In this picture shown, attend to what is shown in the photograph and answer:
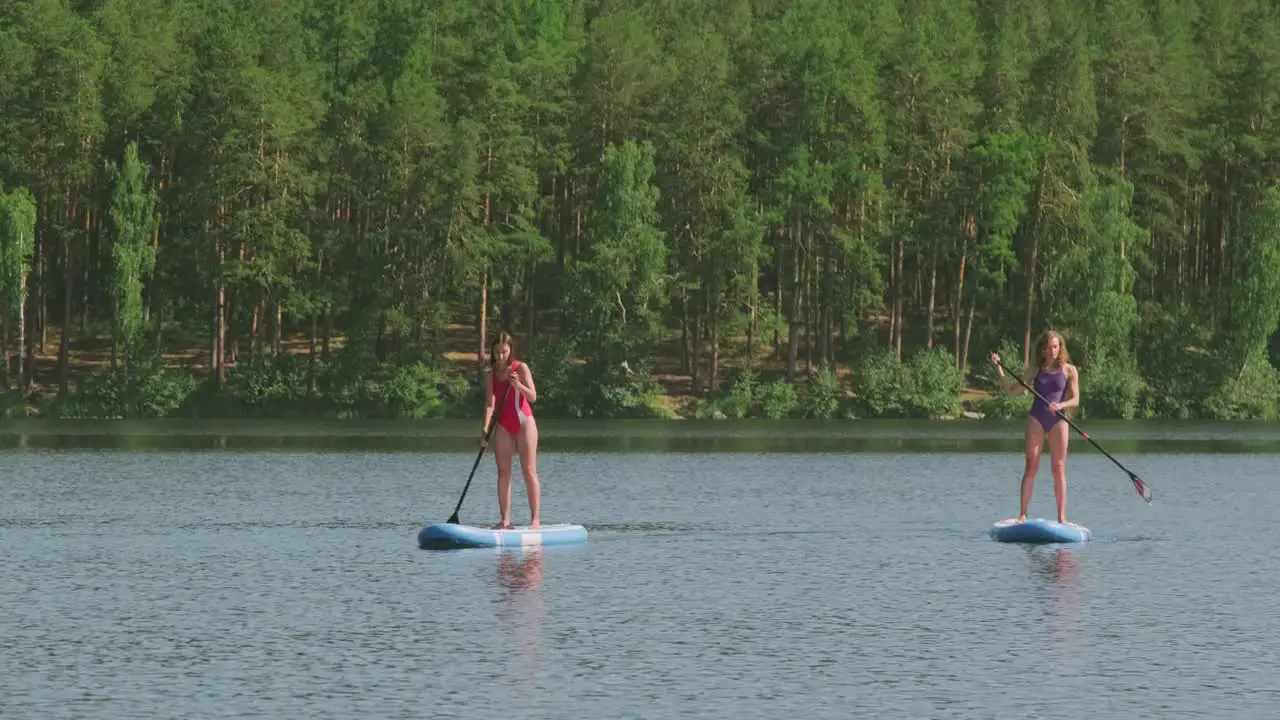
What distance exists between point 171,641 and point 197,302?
7806 centimetres

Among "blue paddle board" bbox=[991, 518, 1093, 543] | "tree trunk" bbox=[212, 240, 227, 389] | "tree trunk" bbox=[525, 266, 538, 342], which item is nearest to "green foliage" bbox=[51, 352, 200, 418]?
"tree trunk" bbox=[212, 240, 227, 389]

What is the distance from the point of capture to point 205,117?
89.6m

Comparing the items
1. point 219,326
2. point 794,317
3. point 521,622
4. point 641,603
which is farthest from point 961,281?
point 521,622

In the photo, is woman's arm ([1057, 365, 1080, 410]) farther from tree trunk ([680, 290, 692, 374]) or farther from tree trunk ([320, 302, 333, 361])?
tree trunk ([320, 302, 333, 361])

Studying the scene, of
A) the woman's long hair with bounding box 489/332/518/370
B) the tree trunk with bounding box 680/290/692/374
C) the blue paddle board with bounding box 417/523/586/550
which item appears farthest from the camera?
the tree trunk with bounding box 680/290/692/374

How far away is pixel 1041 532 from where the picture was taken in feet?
87.5

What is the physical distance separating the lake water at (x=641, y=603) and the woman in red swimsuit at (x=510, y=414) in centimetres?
104

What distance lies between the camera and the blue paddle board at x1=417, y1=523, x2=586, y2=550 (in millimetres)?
25594

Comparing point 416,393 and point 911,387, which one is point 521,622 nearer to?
point 911,387

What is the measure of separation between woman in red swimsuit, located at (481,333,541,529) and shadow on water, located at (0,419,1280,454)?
30.5 m

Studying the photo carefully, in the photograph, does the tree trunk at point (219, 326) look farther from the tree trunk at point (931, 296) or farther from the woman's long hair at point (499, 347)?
the woman's long hair at point (499, 347)

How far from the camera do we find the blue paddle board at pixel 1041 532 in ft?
87.4

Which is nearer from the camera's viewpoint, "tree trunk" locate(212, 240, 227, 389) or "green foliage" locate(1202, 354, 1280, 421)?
"green foliage" locate(1202, 354, 1280, 421)

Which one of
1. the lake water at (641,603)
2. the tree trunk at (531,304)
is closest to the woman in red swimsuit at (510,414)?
the lake water at (641,603)
